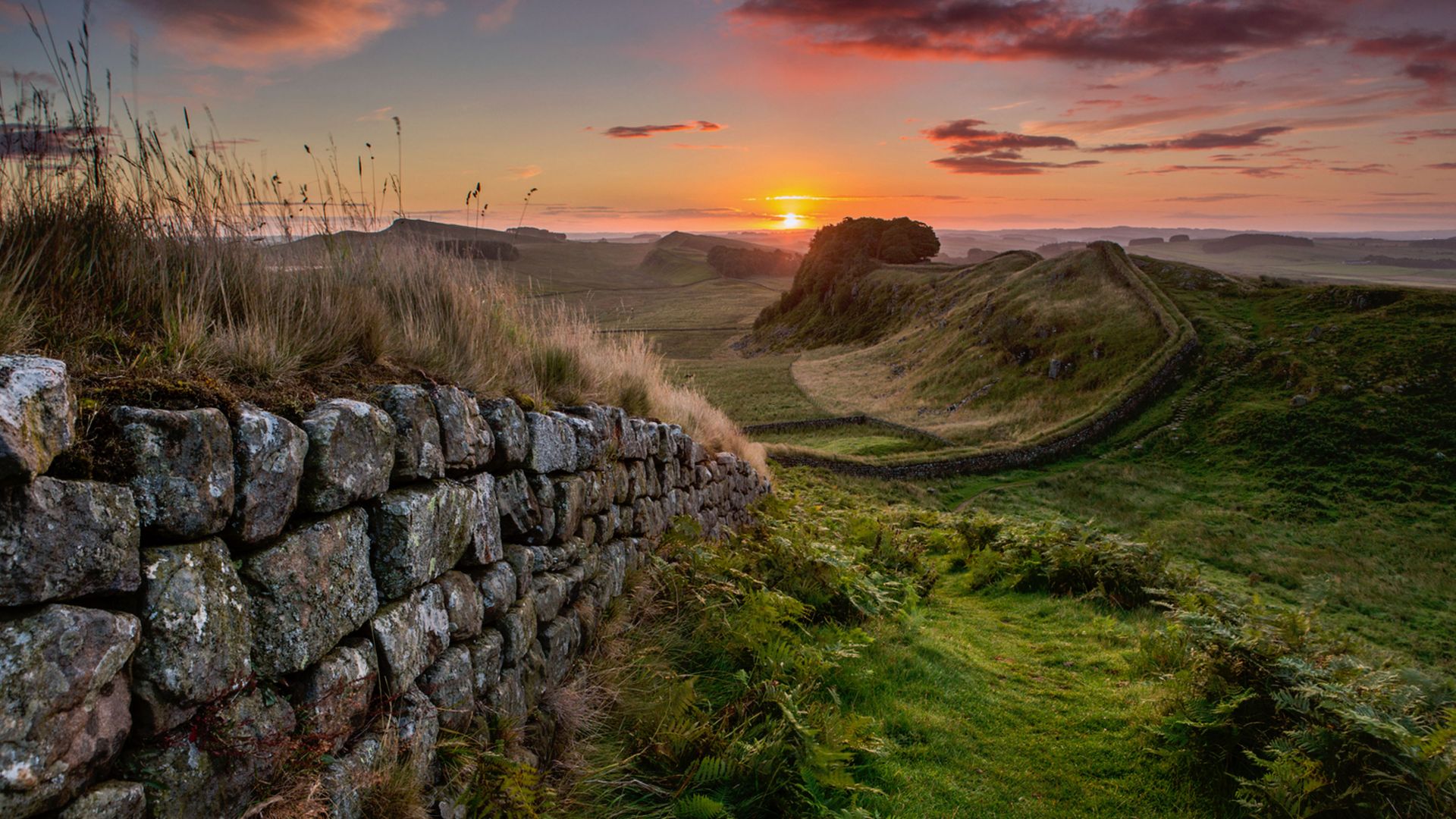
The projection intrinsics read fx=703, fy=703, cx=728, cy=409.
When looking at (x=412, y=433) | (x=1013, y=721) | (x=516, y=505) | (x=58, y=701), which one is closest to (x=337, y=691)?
(x=58, y=701)

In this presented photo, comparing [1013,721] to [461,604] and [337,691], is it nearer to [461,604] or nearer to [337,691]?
[461,604]

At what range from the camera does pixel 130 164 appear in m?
3.83

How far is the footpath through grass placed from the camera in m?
4.79

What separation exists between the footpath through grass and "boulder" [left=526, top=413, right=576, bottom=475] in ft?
9.69

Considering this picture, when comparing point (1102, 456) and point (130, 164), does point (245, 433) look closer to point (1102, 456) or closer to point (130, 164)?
point (130, 164)

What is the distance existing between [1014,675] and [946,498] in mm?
20761

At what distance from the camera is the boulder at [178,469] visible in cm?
224

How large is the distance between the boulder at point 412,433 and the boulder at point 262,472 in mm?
686

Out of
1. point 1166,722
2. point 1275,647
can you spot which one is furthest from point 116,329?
point 1275,647

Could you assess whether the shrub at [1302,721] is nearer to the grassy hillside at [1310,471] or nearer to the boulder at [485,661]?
the boulder at [485,661]

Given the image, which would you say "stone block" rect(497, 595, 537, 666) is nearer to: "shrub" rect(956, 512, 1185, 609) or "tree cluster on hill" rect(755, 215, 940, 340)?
"shrub" rect(956, 512, 1185, 609)

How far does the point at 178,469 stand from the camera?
2.31 m

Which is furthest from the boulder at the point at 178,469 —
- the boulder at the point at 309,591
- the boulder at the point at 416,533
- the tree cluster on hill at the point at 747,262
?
the tree cluster on hill at the point at 747,262

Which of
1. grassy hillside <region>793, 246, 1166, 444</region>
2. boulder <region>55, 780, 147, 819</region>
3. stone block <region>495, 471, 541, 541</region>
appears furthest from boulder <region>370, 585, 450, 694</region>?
grassy hillside <region>793, 246, 1166, 444</region>
